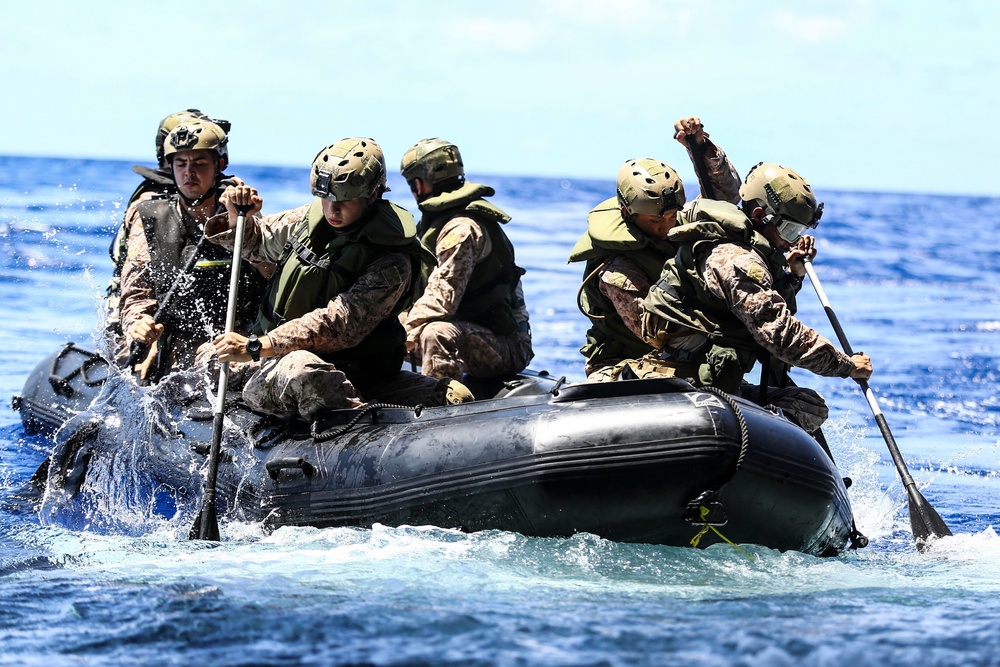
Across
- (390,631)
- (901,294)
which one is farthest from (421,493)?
(901,294)

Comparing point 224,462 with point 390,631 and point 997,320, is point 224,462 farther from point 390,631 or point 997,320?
point 997,320

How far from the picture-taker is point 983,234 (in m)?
35.2

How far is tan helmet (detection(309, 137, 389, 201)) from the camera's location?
6520 mm

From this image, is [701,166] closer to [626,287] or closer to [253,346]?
[626,287]

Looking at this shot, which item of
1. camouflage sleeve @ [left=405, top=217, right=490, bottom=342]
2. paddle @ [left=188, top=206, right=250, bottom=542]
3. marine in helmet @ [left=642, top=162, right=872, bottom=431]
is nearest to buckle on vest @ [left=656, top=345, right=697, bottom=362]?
marine in helmet @ [left=642, top=162, right=872, bottom=431]

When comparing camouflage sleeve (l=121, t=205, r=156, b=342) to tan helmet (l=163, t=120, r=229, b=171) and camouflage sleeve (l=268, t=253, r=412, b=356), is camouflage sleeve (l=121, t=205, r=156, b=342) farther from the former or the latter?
camouflage sleeve (l=268, t=253, r=412, b=356)

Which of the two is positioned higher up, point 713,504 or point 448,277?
point 448,277

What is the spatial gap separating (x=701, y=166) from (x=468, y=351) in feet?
6.22

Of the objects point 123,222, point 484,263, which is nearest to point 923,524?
point 484,263

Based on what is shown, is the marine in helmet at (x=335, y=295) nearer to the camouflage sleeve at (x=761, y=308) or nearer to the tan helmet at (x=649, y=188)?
the tan helmet at (x=649, y=188)

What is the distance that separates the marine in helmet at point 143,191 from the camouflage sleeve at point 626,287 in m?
2.65

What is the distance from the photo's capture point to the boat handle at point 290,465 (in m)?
6.50

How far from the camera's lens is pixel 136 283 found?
7.94 m

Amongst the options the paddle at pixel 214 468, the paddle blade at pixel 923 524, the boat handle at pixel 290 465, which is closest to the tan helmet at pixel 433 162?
the paddle at pixel 214 468
